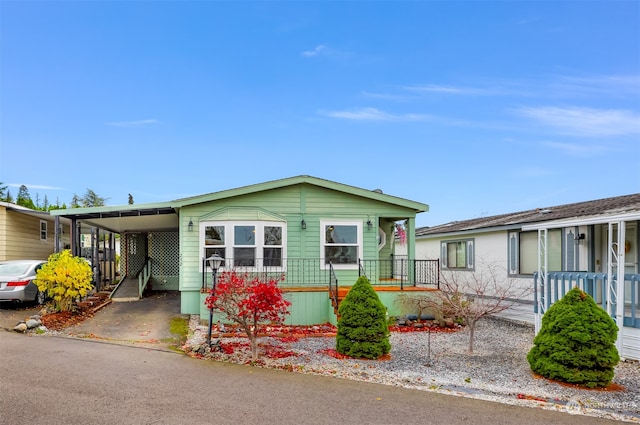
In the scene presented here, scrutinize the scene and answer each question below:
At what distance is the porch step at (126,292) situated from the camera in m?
15.7

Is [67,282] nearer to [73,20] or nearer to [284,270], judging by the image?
[284,270]

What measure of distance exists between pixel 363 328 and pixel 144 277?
1167 cm

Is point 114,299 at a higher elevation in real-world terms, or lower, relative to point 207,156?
lower

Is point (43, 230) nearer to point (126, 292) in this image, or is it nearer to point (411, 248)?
point (126, 292)

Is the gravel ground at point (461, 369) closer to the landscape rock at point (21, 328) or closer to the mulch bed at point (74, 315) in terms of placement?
the mulch bed at point (74, 315)

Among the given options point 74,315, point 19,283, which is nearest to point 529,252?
point 74,315

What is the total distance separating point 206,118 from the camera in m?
17.1

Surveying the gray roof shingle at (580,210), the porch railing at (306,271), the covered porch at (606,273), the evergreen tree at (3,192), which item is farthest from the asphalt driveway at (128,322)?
the evergreen tree at (3,192)

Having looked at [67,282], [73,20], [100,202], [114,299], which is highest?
[73,20]

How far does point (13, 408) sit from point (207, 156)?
14.3 metres

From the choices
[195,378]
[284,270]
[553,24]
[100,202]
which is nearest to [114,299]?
[284,270]

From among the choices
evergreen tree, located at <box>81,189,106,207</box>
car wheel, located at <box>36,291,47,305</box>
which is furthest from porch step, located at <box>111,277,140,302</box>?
evergreen tree, located at <box>81,189,106,207</box>

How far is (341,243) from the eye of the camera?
44.1ft

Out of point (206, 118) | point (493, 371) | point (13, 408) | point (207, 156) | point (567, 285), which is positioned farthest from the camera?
point (207, 156)
